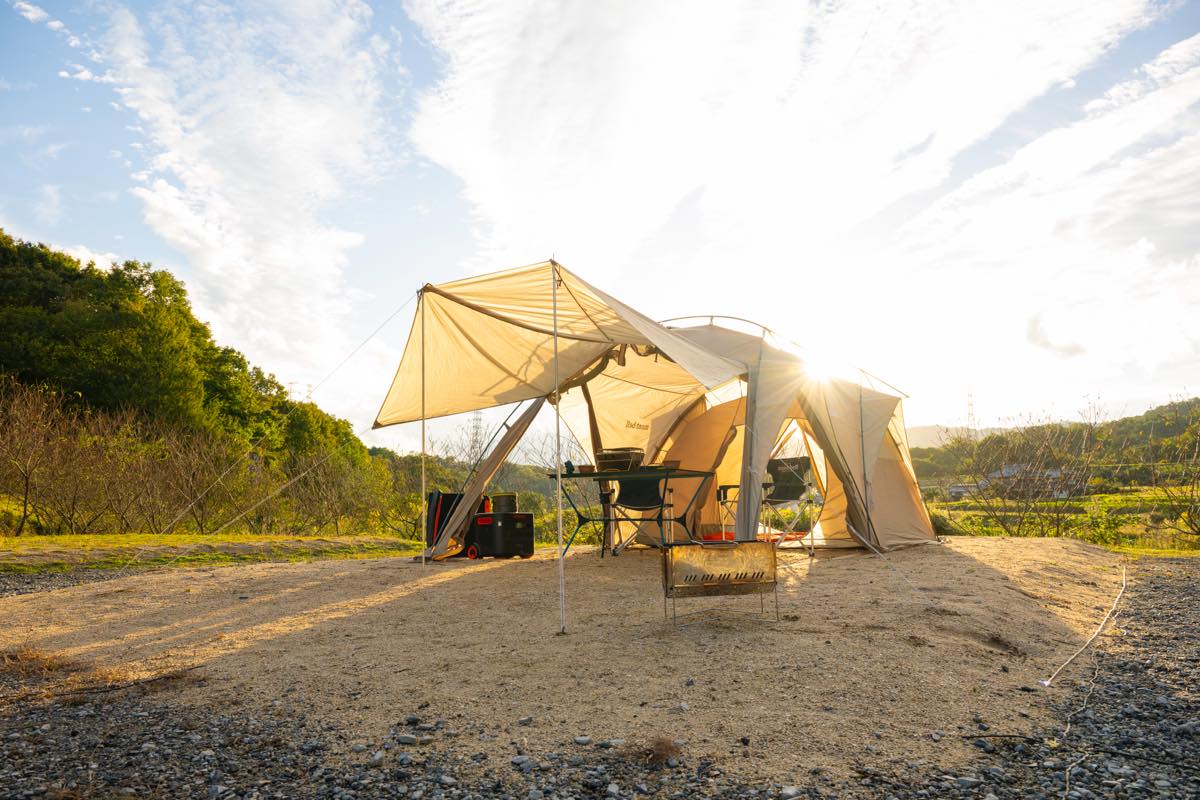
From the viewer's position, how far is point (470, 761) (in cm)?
250

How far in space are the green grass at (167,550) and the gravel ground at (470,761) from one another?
475cm

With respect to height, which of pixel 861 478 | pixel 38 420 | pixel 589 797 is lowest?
pixel 589 797

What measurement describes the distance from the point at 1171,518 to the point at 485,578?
8303mm

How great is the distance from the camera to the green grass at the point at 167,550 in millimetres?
7176

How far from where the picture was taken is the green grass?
7.18 meters

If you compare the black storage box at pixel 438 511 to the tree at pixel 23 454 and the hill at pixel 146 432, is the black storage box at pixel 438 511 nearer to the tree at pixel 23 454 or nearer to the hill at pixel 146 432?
the hill at pixel 146 432

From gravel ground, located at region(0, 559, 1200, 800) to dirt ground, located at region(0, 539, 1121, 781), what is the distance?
9cm

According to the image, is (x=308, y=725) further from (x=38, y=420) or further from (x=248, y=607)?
(x=38, y=420)

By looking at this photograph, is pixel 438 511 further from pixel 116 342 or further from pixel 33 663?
pixel 116 342

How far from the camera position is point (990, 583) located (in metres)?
5.30

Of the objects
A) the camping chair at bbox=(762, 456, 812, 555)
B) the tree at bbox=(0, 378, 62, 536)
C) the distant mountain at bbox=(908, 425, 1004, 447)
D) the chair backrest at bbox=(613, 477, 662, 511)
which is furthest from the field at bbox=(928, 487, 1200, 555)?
the tree at bbox=(0, 378, 62, 536)

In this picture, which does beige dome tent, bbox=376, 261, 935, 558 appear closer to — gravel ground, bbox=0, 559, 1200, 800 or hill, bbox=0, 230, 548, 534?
hill, bbox=0, 230, 548, 534

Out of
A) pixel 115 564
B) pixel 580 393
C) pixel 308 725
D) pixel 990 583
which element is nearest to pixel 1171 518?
pixel 990 583

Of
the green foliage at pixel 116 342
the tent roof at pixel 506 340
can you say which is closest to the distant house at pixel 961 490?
the tent roof at pixel 506 340
